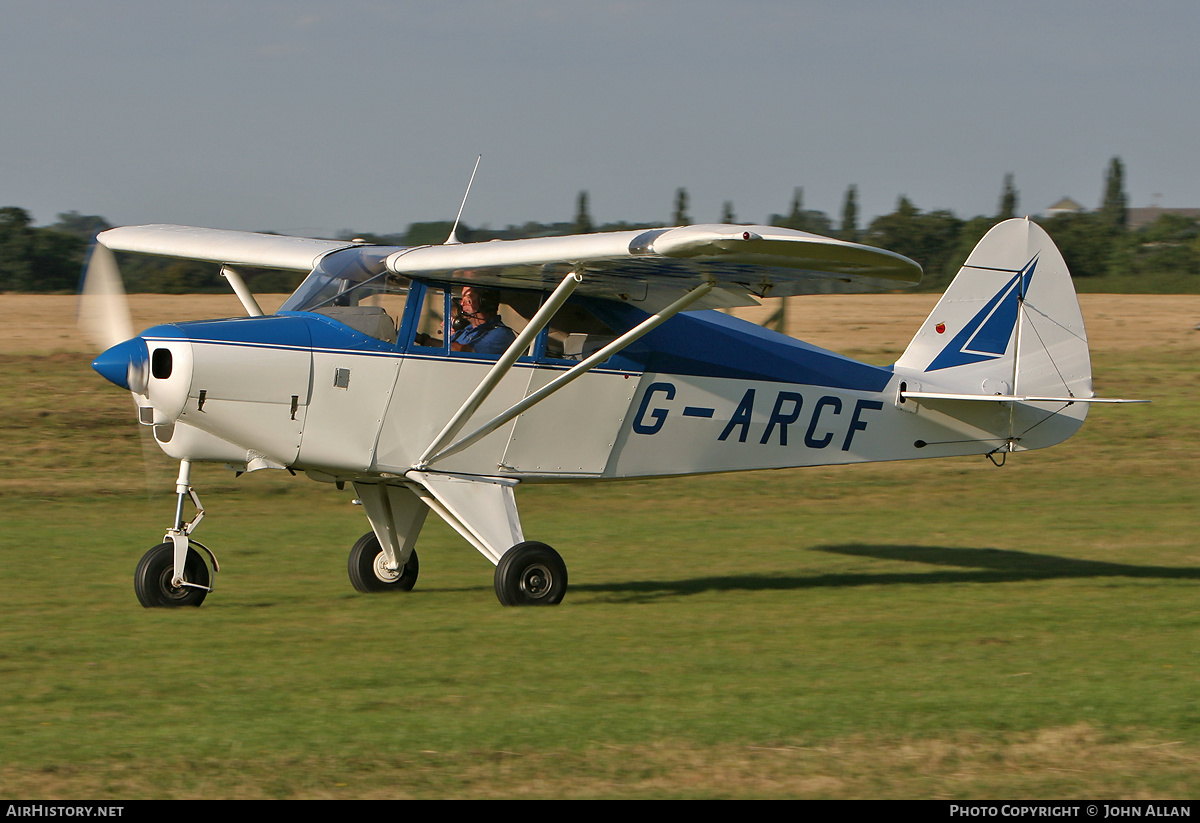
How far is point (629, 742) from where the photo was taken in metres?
5.79

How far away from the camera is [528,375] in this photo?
32.2 feet

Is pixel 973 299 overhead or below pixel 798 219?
below

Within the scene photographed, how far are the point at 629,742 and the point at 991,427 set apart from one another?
703cm

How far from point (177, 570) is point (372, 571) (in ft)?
6.01

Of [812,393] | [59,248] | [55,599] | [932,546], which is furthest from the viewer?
[59,248]

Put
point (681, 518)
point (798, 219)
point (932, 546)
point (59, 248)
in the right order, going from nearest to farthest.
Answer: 1. point (932, 546)
2. point (681, 518)
3. point (59, 248)
4. point (798, 219)

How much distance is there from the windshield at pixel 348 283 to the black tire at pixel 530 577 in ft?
6.74

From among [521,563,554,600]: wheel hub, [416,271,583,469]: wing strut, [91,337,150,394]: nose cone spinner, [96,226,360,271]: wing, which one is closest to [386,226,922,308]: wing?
[416,271,583,469]: wing strut

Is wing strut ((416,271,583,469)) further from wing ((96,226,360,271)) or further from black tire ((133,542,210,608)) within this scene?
wing ((96,226,360,271))

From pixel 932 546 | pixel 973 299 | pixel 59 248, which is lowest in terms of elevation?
pixel 932 546

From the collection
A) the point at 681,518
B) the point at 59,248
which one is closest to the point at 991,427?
the point at 681,518

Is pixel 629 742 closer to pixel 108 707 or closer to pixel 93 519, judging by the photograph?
pixel 108 707

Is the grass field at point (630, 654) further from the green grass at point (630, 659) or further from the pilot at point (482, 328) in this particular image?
the pilot at point (482, 328)

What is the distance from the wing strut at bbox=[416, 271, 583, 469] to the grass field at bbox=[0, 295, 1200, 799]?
1.23 meters
